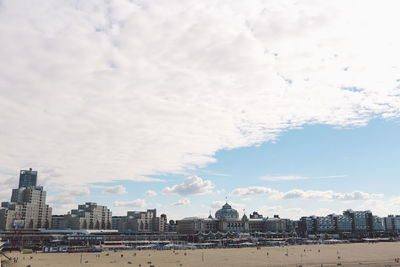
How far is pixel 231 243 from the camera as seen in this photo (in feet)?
573

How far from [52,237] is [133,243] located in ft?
132

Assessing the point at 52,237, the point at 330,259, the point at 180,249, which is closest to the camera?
the point at 330,259

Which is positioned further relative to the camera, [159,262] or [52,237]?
[52,237]

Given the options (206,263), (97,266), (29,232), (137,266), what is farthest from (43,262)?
(29,232)

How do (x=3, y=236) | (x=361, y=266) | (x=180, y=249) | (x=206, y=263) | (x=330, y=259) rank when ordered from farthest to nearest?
(x=3, y=236) < (x=180, y=249) < (x=330, y=259) < (x=206, y=263) < (x=361, y=266)

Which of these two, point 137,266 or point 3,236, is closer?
point 137,266

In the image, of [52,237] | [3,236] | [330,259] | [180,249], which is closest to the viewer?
[330,259]

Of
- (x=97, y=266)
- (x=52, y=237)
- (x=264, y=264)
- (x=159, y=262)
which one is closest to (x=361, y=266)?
(x=264, y=264)

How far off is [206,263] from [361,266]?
39014 millimetres

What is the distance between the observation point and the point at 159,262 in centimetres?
10106

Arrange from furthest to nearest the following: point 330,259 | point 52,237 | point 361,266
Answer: point 52,237
point 330,259
point 361,266

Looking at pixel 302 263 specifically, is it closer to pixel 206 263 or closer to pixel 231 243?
pixel 206 263

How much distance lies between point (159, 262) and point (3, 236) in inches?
4053

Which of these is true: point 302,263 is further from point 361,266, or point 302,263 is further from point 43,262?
point 43,262
